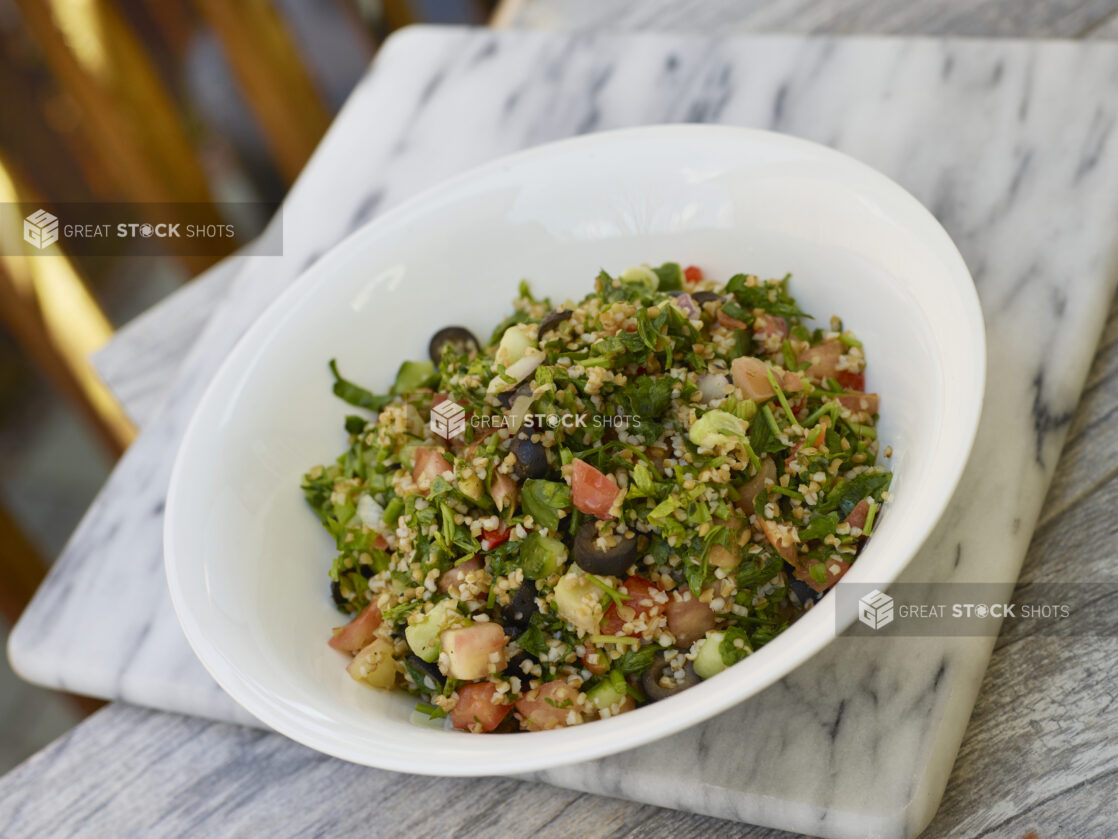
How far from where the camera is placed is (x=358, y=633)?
172 cm

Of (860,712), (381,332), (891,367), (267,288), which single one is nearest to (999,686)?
(860,712)

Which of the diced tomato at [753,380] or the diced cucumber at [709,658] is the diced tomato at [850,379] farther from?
the diced cucumber at [709,658]

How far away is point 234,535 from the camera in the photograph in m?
1.75

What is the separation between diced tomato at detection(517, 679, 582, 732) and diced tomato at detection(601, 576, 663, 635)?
4.2 inches

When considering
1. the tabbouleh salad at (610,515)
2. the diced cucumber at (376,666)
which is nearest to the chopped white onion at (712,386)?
the tabbouleh salad at (610,515)

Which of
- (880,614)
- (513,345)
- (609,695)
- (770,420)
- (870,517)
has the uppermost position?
(513,345)

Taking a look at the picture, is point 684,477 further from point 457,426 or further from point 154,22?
point 154,22

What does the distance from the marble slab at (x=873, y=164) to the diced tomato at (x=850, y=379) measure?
0.26 m

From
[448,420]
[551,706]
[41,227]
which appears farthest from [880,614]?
[41,227]

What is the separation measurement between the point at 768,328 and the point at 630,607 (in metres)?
0.58

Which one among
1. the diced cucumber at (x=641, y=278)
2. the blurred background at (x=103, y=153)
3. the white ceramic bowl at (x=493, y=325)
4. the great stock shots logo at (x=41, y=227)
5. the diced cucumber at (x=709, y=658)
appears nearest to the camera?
the white ceramic bowl at (x=493, y=325)

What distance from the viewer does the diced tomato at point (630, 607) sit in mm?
1552

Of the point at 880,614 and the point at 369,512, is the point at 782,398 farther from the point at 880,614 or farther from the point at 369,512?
the point at 369,512

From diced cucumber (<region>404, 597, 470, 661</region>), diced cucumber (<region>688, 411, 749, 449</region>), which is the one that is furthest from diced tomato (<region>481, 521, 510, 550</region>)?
diced cucumber (<region>688, 411, 749, 449</region>)
